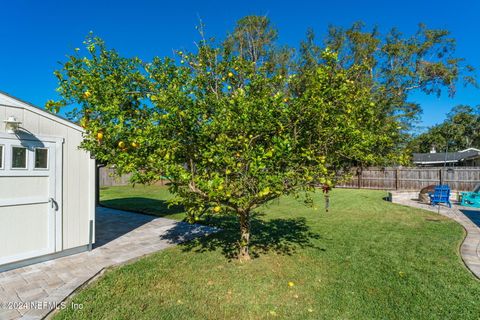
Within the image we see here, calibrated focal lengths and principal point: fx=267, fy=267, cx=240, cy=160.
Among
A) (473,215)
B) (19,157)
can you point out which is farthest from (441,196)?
(19,157)

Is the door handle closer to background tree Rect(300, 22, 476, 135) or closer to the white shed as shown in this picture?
the white shed

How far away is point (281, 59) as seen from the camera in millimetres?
19688

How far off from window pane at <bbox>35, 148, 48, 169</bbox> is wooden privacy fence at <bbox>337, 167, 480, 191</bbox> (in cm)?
1440

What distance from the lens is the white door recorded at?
4.57 m

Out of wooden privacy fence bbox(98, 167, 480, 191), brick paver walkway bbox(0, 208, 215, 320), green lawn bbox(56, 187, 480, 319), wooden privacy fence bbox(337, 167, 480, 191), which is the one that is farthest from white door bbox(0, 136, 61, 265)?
wooden privacy fence bbox(337, 167, 480, 191)

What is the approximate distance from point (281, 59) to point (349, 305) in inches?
737

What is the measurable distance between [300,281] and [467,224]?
7028mm

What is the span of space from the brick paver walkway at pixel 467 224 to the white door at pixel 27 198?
7.65 m

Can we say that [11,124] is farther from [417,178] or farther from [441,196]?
[417,178]

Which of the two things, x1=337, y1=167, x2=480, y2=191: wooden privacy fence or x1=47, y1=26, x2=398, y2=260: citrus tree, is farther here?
x1=337, y1=167, x2=480, y2=191: wooden privacy fence

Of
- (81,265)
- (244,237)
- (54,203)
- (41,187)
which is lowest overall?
(81,265)

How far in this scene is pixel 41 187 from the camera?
5004mm

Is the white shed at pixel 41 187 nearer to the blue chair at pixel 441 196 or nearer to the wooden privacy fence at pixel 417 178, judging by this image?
the blue chair at pixel 441 196

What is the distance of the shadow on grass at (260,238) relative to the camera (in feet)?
19.1
